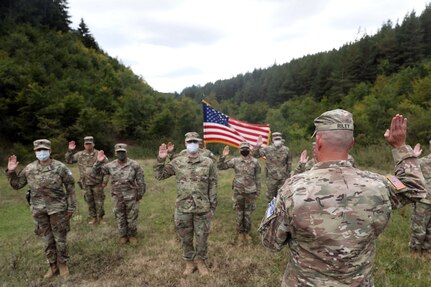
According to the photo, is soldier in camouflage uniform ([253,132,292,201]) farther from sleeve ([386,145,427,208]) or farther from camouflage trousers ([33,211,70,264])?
sleeve ([386,145,427,208])

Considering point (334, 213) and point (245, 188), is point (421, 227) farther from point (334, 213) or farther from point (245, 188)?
point (334, 213)

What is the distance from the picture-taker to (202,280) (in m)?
5.52

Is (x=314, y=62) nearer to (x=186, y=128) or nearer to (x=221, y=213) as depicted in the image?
(x=186, y=128)

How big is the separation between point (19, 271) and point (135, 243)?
7.57 feet

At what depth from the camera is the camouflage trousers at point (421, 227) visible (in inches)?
238

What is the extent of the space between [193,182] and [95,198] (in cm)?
471

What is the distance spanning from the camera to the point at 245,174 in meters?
7.66

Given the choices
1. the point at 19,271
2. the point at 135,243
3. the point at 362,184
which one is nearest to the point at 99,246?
the point at 135,243

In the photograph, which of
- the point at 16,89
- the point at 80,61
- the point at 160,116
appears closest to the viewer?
the point at 16,89

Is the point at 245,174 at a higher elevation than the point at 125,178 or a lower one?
lower

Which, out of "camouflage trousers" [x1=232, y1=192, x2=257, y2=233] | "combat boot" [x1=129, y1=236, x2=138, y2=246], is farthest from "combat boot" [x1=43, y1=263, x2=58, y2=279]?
"camouflage trousers" [x1=232, y1=192, x2=257, y2=233]

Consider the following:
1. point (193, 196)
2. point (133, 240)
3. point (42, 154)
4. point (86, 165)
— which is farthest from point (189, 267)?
point (86, 165)

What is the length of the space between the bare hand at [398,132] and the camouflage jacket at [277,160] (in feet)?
21.1

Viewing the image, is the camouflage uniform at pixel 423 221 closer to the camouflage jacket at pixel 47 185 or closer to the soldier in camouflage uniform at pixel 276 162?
the soldier in camouflage uniform at pixel 276 162
